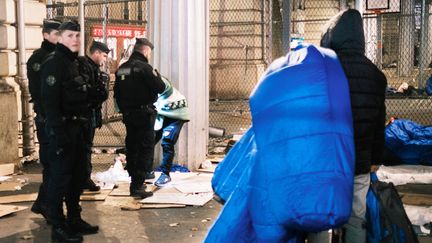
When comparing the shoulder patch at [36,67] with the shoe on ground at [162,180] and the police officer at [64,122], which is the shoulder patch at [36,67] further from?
the shoe on ground at [162,180]

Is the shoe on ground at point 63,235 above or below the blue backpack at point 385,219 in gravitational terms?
below

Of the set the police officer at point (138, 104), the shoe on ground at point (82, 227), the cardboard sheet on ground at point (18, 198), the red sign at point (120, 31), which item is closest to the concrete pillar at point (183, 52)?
the police officer at point (138, 104)

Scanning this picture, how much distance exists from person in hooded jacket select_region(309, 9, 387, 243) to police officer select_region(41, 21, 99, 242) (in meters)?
2.51

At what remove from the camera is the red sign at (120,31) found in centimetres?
1384

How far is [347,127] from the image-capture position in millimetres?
3109

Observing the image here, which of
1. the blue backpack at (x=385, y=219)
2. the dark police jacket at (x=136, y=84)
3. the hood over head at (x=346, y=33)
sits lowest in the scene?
the blue backpack at (x=385, y=219)

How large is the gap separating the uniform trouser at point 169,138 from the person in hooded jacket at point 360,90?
403cm

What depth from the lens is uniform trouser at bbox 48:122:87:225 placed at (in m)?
5.28

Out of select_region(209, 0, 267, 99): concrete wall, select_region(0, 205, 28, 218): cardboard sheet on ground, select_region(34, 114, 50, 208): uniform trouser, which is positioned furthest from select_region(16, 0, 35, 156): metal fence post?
select_region(209, 0, 267, 99): concrete wall

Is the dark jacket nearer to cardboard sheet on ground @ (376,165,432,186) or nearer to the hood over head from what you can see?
the hood over head

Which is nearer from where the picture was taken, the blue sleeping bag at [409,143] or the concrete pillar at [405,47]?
the blue sleeping bag at [409,143]

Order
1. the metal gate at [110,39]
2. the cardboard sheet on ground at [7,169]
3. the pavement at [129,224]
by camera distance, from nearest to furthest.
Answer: the pavement at [129,224] → the cardboard sheet on ground at [7,169] → the metal gate at [110,39]

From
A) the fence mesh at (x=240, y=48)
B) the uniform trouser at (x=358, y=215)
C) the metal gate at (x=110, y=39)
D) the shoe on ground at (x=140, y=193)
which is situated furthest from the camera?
the fence mesh at (x=240, y=48)

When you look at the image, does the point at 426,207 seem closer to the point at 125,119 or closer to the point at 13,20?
the point at 125,119
